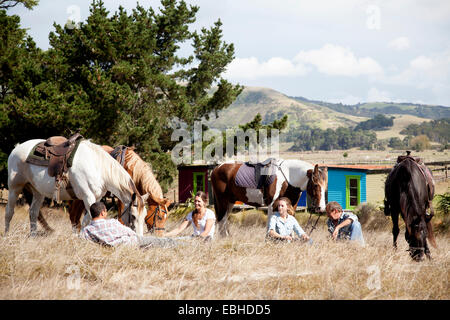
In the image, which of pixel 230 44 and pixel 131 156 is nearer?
pixel 131 156

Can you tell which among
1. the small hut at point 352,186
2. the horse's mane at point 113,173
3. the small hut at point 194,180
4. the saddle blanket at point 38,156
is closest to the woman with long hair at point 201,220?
the horse's mane at point 113,173

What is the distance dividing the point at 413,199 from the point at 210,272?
3519 mm

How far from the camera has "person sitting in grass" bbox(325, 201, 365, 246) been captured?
23.0 feet

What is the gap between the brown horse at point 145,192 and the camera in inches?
307

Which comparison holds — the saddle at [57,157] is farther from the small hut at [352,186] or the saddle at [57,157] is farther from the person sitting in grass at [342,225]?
the small hut at [352,186]

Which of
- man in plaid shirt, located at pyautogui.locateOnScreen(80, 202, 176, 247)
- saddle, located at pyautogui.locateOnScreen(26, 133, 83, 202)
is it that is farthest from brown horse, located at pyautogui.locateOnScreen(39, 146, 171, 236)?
man in plaid shirt, located at pyautogui.locateOnScreen(80, 202, 176, 247)

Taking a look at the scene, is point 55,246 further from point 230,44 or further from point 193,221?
point 230,44

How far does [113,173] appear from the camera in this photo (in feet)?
25.9

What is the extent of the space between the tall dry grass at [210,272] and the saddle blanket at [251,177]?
121 inches

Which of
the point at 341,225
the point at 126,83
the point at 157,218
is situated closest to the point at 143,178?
the point at 157,218

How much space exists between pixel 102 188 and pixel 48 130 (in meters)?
8.96

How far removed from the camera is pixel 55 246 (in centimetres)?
616

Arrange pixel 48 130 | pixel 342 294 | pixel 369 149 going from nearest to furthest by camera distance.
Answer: pixel 342 294 < pixel 48 130 < pixel 369 149
